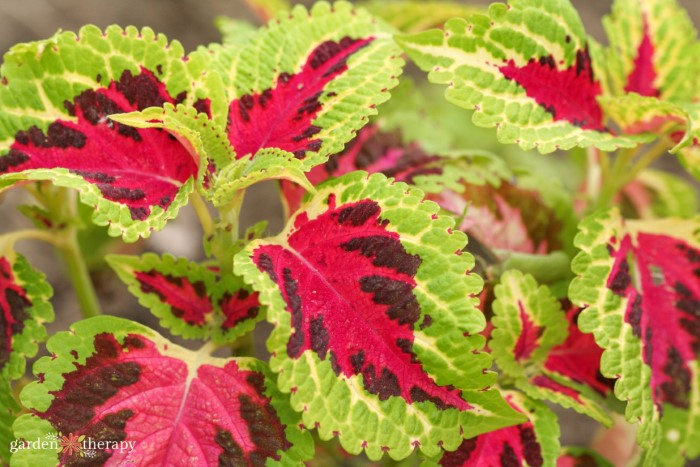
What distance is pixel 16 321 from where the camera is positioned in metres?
0.95

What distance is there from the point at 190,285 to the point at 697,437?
2.25 feet

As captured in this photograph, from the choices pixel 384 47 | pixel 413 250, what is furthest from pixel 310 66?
pixel 413 250

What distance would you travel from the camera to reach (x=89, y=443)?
813mm

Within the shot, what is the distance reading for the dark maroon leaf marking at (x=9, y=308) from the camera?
929 millimetres

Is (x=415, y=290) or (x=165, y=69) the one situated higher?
(x=165, y=69)

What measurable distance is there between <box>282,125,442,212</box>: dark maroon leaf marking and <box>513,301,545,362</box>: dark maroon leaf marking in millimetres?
251

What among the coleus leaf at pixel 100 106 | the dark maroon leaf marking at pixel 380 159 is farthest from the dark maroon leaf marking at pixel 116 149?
the dark maroon leaf marking at pixel 380 159

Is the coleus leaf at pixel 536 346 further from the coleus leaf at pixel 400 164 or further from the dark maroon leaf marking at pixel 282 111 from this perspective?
the dark maroon leaf marking at pixel 282 111

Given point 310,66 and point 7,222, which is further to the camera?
point 7,222

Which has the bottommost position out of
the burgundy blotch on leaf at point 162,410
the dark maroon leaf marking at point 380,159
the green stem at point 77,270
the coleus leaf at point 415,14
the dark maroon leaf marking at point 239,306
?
the burgundy blotch on leaf at point 162,410

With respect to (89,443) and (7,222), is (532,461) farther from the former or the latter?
(7,222)

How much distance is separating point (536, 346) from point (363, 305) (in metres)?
0.30

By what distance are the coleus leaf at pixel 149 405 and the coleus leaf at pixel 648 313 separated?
0.37m

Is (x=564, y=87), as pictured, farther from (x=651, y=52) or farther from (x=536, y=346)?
(x=536, y=346)
